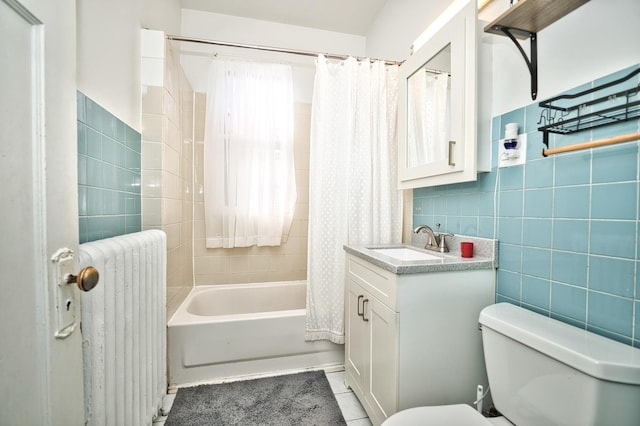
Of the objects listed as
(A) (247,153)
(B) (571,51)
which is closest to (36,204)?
(B) (571,51)

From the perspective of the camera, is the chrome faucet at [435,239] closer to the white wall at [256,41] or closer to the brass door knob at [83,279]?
the brass door knob at [83,279]

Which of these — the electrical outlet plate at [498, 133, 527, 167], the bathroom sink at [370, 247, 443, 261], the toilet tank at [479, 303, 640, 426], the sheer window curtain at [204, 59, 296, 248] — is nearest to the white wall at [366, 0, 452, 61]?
the sheer window curtain at [204, 59, 296, 248]

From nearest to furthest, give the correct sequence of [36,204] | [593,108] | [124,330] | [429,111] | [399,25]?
[36,204]
[593,108]
[124,330]
[429,111]
[399,25]

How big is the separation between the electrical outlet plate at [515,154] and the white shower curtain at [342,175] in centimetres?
76

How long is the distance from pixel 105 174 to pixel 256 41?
6.25 feet

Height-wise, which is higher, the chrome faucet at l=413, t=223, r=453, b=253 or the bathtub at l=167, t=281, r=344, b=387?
the chrome faucet at l=413, t=223, r=453, b=253

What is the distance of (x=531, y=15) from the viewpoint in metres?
0.96

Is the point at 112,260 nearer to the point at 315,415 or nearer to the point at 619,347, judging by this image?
the point at 315,415

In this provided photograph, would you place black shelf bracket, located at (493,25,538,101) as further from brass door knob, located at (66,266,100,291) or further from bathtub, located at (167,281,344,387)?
bathtub, located at (167,281,344,387)

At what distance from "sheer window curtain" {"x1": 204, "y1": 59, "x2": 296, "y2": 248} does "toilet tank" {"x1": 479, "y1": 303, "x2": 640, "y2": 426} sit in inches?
70.4

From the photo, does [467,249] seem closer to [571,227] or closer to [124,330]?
[571,227]

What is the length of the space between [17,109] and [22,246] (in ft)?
0.79

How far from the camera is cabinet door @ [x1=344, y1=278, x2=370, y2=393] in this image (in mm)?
1430

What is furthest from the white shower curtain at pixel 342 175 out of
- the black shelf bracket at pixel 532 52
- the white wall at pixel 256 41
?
the black shelf bracket at pixel 532 52
